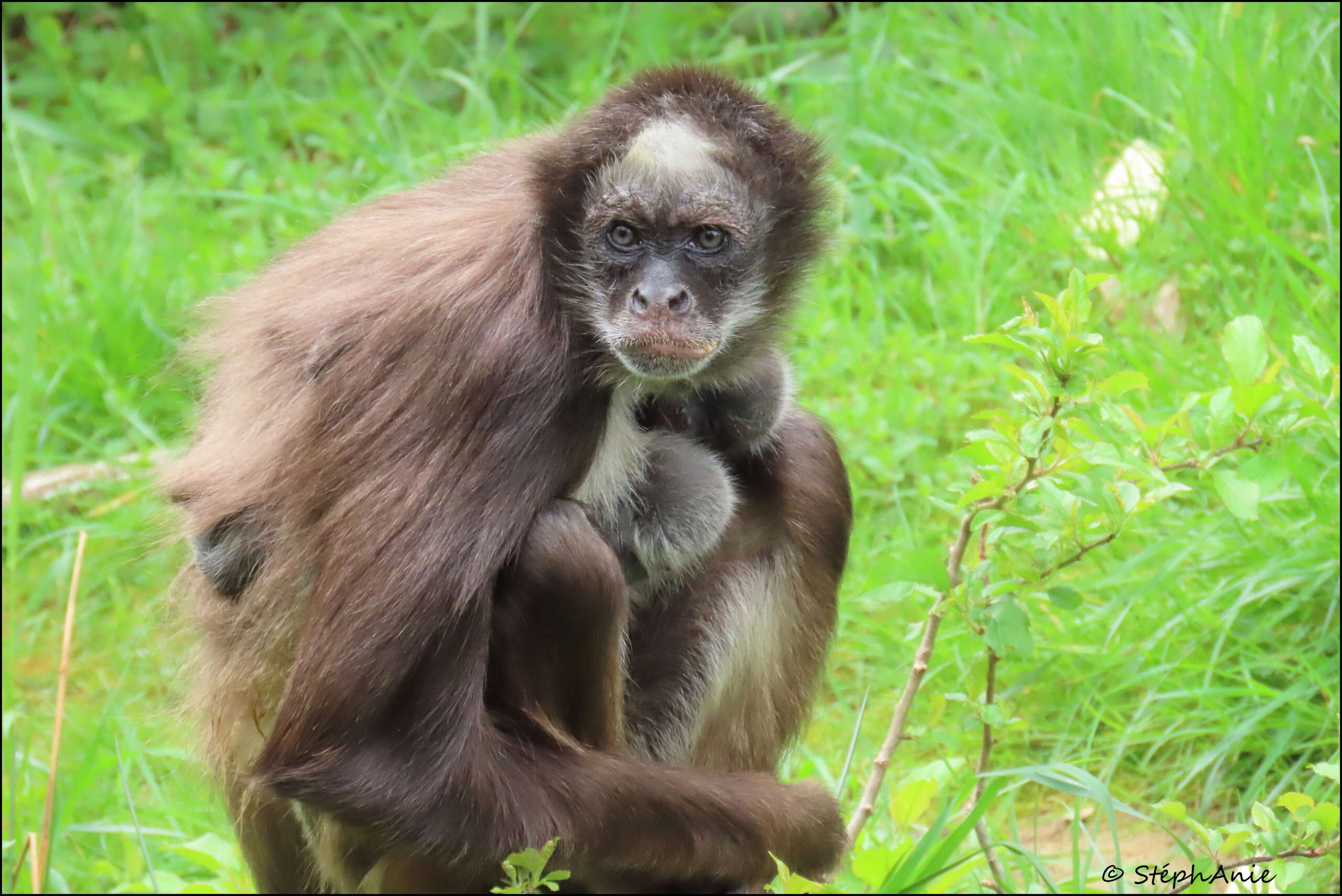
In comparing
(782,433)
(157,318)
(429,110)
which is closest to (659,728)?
(782,433)

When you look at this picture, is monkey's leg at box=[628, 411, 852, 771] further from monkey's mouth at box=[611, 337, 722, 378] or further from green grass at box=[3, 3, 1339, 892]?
monkey's mouth at box=[611, 337, 722, 378]

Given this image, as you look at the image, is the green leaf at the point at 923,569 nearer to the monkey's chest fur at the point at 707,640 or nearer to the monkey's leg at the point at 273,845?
the monkey's chest fur at the point at 707,640

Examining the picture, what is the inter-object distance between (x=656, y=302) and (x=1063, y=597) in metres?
1.07

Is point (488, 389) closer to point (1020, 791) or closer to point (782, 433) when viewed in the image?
point (782, 433)

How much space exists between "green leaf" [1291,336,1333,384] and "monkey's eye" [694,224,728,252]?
1.24 m

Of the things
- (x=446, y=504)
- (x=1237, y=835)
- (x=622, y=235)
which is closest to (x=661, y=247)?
(x=622, y=235)

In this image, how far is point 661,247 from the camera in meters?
3.62

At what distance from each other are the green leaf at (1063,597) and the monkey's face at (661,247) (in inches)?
36.9

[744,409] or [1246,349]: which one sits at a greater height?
[1246,349]

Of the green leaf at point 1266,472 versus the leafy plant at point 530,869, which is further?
the green leaf at point 1266,472

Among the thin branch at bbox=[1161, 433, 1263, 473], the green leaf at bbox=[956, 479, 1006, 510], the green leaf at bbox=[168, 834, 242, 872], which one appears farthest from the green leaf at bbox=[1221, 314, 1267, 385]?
the green leaf at bbox=[168, 834, 242, 872]

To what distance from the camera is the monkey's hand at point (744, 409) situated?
3.99 m

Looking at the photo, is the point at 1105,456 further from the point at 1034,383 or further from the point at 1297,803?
the point at 1297,803

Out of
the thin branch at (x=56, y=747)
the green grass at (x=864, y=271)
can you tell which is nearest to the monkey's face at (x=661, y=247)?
the green grass at (x=864, y=271)
